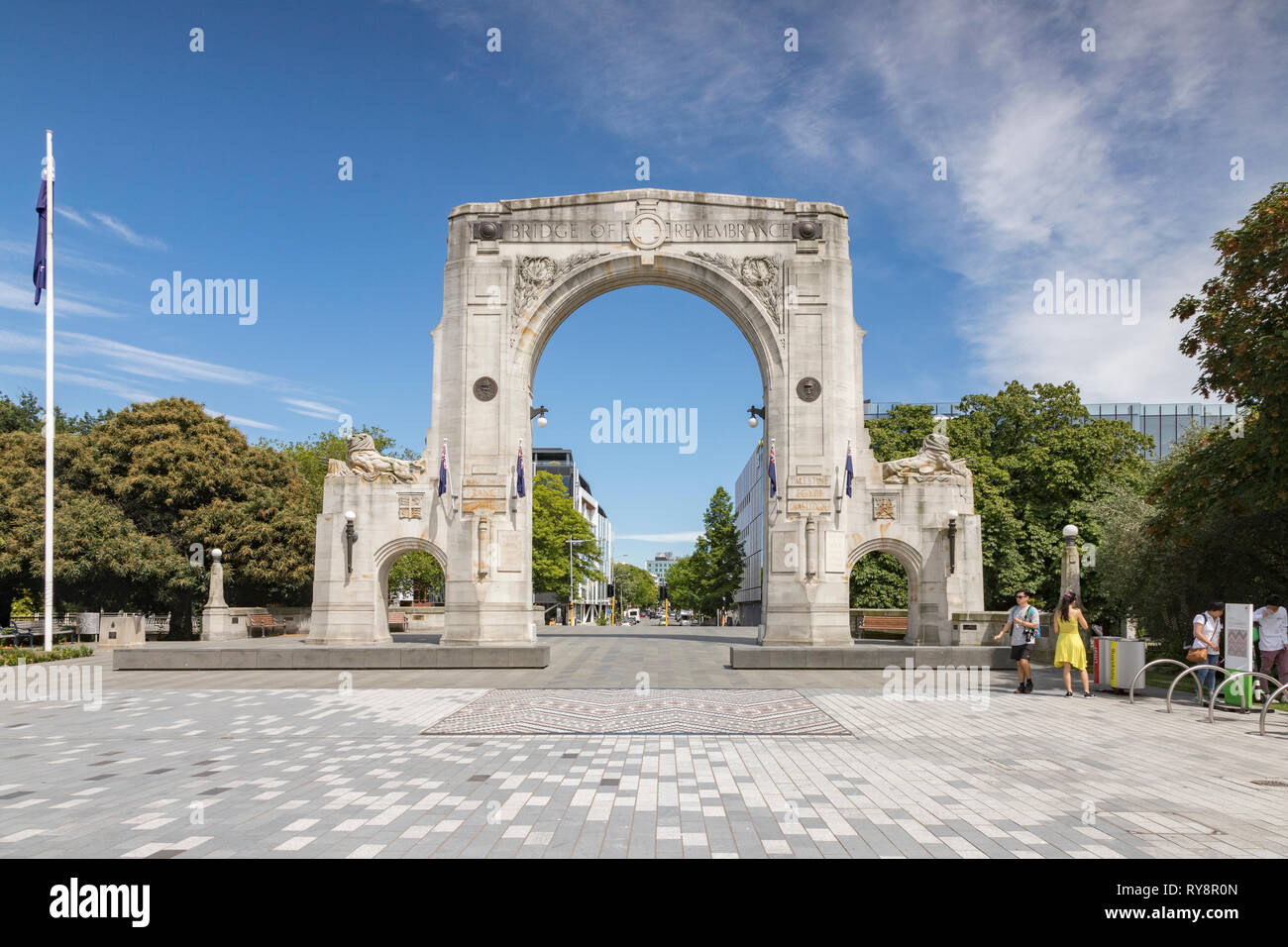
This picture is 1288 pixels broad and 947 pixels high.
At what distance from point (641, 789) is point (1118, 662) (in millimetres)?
11530

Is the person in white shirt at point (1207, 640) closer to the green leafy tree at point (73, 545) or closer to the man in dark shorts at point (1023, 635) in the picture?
the man in dark shorts at point (1023, 635)

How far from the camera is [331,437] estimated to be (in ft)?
203

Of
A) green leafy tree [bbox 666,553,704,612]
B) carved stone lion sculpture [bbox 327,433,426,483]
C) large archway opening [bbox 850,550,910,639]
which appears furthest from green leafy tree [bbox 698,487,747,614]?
carved stone lion sculpture [bbox 327,433,426,483]

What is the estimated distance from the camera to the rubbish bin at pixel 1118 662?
49.4ft

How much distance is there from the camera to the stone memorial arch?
26.2m

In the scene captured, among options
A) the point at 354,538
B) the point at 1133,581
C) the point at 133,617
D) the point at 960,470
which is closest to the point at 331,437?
the point at 133,617

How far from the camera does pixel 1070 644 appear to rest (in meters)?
15.4

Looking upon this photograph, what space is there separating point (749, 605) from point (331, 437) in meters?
47.7

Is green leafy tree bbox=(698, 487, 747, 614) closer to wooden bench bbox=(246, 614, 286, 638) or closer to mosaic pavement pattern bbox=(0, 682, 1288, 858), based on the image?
wooden bench bbox=(246, 614, 286, 638)

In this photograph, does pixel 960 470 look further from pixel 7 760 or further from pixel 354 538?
pixel 7 760

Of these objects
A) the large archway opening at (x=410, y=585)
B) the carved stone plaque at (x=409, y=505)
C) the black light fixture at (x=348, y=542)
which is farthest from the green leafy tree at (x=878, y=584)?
the black light fixture at (x=348, y=542)

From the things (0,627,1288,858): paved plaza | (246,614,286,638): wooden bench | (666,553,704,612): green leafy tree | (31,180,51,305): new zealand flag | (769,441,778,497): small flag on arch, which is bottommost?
(666,553,704,612): green leafy tree

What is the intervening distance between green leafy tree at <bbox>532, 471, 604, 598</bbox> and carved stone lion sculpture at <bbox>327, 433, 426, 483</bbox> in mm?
30637

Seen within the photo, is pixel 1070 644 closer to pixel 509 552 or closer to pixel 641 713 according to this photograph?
pixel 641 713
